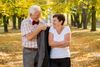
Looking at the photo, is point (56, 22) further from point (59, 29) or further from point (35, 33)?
point (35, 33)

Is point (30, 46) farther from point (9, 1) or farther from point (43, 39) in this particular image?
point (9, 1)

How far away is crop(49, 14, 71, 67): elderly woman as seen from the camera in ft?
22.5

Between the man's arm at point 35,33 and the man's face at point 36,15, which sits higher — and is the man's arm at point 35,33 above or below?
below

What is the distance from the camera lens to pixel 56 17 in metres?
6.87

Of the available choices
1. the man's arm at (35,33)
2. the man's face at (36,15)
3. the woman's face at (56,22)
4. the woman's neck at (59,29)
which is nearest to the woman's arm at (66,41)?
the woman's neck at (59,29)

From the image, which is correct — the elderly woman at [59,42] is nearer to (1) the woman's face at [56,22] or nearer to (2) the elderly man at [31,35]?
(1) the woman's face at [56,22]

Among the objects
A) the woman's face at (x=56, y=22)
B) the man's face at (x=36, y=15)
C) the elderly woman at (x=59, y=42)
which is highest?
the man's face at (x=36, y=15)

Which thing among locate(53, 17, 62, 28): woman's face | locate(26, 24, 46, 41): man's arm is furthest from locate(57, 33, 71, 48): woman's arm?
locate(26, 24, 46, 41): man's arm

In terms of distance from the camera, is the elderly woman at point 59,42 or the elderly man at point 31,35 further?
the elderly man at point 31,35

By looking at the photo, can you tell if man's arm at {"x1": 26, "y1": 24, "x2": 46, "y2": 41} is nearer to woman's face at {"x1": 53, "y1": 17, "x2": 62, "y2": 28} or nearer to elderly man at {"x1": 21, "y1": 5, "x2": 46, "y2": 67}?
elderly man at {"x1": 21, "y1": 5, "x2": 46, "y2": 67}

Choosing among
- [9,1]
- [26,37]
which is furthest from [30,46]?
[9,1]

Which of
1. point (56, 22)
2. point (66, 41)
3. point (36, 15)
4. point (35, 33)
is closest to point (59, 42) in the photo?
point (66, 41)

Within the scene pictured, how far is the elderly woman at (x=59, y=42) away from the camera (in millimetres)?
6859

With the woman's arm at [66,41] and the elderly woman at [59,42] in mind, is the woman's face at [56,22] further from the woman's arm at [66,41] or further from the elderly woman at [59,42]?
the woman's arm at [66,41]
